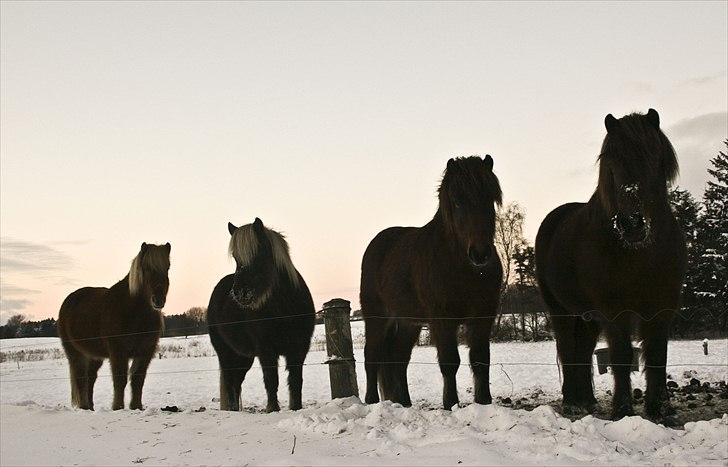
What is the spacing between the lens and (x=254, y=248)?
27.0ft

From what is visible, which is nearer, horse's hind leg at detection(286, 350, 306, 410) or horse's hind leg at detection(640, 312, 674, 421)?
horse's hind leg at detection(640, 312, 674, 421)

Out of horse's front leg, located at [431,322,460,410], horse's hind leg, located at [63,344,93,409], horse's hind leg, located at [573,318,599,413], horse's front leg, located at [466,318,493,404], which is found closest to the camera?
horse's front leg, located at [466,318,493,404]

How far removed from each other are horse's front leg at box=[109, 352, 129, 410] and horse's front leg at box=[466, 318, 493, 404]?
5.69 m

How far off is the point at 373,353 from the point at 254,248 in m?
2.16

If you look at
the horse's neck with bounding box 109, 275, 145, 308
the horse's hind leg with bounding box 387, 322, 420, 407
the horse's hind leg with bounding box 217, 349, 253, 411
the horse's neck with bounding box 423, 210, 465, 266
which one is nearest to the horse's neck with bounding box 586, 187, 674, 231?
the horse's neck with bounding box 423, 210, 465, 266

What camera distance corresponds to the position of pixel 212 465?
510 centimetres

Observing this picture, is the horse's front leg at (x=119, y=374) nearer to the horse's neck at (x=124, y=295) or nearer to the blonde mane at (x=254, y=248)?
the horse's neck at (x=124, y=295)

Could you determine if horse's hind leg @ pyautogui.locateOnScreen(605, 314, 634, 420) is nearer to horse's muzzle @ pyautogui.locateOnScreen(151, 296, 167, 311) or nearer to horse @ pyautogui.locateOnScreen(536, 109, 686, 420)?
horse @ pyautogui.locateOnScreen(536, 109, 686, 420)

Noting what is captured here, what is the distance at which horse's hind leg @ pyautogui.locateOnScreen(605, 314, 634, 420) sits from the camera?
5672 mm

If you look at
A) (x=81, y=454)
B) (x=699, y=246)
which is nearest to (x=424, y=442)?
(x=81, y=454)

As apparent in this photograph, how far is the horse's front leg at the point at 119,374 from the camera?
936 cm

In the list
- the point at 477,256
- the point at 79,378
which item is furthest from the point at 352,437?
the point at 79,378

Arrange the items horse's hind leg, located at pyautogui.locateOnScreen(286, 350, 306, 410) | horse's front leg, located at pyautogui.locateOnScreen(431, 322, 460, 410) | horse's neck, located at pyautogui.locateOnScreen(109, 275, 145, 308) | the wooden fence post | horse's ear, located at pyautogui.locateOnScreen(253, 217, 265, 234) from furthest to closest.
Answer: horse's neck, located at pyautogui.locateOnScreen(109, 275, 145, 308) < horse's ear, located at pyautogui.locateOnScreen(253, 217, 265, 234) < horse's hind leg, located at pyautogui.locateOnScreen(286, 350, 306, 410) < the wooden fence post < horse's front leg, located at pyautogui.locateOnScreen(431, 322, 460, 410)

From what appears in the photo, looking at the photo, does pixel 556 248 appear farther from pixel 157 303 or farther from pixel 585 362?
pixel 157 303
